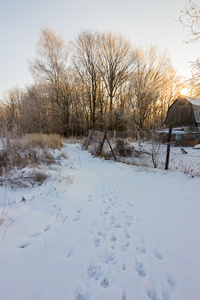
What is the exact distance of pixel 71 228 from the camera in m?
2.00

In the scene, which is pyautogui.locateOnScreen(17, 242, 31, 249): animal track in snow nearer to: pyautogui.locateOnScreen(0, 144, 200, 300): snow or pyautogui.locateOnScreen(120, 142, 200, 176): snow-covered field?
pyautogui.locateOnScreen(0, 144, 200, 300): snow

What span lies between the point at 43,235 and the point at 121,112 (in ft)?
60.8

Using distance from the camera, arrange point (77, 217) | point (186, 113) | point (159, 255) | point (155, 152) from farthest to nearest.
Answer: point (186, 113) < point (155, 152) < point (77, 217) < point (159, 255)

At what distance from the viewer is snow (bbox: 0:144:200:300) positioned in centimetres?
121

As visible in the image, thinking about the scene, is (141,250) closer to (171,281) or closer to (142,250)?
(142,250)

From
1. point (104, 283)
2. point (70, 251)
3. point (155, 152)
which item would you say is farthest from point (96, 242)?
point (155, 152)

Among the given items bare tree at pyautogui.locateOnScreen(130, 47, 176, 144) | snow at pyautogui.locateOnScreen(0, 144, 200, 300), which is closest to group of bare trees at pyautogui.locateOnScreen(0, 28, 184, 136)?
bare tree at pyautogui.locateOnScreen(130, 47, 176, 144)

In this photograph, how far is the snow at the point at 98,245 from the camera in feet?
3.96

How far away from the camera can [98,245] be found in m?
1.72

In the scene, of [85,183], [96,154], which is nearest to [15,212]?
[85,183]

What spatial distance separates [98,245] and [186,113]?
17506 mm

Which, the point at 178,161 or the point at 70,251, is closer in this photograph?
the point at 70,251

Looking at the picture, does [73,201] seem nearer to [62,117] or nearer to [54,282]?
[54,282]

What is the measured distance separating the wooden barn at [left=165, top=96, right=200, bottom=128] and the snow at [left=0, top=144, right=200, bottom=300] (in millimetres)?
14133
